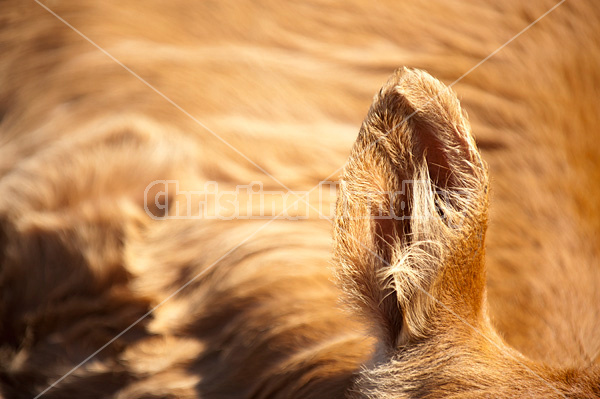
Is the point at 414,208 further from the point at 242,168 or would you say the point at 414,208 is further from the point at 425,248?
the point at 242,168

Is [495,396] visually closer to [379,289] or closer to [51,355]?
[379,289]

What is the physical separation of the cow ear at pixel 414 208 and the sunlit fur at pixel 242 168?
311 millimetres

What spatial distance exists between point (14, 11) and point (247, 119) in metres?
0.68

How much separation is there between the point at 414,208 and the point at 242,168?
1.80 feet

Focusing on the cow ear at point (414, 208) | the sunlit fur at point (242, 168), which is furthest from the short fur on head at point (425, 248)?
the sunlit fur at point (242, 168)

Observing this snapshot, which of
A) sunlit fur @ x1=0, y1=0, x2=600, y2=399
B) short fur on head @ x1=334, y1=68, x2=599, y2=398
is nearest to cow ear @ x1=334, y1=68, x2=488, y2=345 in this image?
short fur on head @ x1=334, y1=68, x2=599, y2=398

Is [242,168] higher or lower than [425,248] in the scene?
higher

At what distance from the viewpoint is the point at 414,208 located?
41.4 inches

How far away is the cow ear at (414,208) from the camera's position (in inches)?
39.9

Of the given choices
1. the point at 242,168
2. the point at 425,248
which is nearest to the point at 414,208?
the point at 425,248

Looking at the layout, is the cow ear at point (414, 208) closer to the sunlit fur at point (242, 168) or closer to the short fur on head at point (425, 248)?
the short fur on head at point (425, 248)

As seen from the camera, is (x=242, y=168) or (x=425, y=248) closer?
(x=425, y=248)

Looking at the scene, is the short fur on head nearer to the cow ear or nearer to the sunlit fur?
the cow ear

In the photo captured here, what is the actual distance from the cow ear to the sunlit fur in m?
0.31
